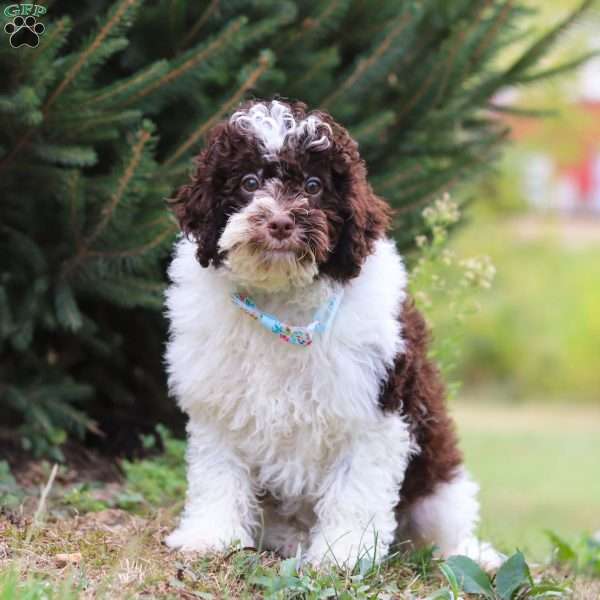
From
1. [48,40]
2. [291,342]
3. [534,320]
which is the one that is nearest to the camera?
[291,342]

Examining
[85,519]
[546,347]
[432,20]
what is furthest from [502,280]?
[85,519]

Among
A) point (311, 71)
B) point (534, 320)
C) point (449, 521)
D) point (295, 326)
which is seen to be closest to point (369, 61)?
point (311, 71)

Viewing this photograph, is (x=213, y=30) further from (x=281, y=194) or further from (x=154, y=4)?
(x=281, y=194)

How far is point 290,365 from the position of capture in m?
3.96

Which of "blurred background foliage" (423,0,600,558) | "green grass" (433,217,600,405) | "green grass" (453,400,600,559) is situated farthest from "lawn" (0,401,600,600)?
"green grass" (433,217,600,405)

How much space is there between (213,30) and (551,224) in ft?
63.8

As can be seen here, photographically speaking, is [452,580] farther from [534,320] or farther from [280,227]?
[534,320]

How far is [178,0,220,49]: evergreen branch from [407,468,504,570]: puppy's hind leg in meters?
2.48

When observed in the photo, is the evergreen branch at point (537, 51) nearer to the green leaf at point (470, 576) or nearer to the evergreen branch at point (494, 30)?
the evergreen branch at point (494, 30)

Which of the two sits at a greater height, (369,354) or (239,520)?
(369,354)

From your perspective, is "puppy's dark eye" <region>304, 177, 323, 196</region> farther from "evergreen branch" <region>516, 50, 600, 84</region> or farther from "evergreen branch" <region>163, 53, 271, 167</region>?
A: "evergreen branch" <region>516, 50, 600, 84</region>

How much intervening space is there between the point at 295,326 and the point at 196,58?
5.37 feet

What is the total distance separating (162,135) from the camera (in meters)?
5.56

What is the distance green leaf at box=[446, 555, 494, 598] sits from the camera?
3.92m
